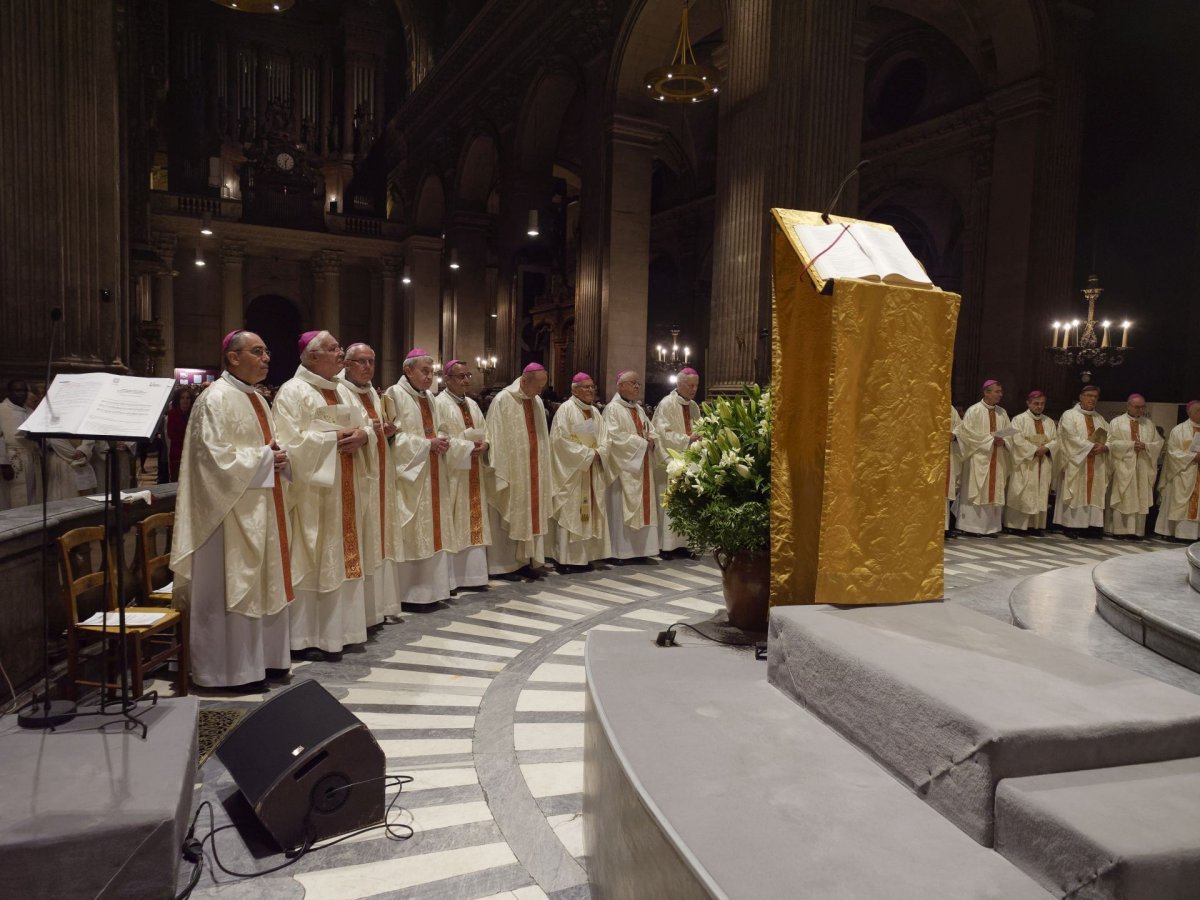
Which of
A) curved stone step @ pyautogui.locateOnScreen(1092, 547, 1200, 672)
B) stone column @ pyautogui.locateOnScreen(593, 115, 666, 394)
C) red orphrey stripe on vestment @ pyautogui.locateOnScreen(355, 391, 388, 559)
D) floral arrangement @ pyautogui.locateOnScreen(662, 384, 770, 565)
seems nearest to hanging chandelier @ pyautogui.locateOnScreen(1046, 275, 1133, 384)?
stone column @ pyautogui.locateOnScreen(593, 115, 666, 394)

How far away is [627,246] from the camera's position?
13.1 metres

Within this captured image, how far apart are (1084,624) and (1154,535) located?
9036 millimetres

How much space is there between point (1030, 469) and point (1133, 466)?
1.30m

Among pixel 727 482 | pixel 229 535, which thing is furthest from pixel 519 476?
pixel 727 482

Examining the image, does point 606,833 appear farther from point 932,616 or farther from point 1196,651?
point 1196,651

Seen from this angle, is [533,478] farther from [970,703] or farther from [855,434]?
[970,703]

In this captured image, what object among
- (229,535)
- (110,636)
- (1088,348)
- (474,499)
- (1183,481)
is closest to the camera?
(110,636)

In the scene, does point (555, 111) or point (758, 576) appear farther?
point (555, 111)

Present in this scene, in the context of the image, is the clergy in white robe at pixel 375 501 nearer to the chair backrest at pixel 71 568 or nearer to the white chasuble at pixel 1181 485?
the chair backrest at pixel 71 568

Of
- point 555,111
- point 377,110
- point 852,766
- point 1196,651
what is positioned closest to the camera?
point 852,766

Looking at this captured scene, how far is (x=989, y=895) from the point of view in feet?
4.86

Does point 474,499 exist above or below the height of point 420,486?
below

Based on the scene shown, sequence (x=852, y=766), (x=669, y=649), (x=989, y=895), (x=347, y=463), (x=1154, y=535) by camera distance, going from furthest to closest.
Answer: (x=1154, y=535), (x=347, y=463), (x=669, y=649), (x=852, y=766), (x=989, y=895)

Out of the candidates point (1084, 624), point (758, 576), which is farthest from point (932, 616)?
point (1084, 624)
